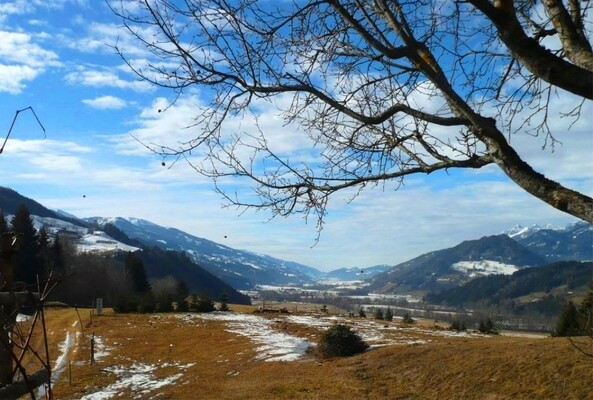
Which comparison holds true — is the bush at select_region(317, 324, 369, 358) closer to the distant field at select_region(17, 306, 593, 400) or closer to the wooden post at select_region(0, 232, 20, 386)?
the distant field at select_region(17, 306, 593, 400)

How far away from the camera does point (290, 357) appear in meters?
19.8

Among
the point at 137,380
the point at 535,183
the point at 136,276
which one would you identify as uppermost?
the point at 136,276

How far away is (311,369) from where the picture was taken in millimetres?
16766

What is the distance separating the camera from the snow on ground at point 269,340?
805 inches

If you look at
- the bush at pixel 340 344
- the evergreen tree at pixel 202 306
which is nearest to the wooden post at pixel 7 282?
the bush at pixel 340 344

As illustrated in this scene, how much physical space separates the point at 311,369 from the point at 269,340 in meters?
8.60

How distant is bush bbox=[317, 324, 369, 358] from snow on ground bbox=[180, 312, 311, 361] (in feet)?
4.53

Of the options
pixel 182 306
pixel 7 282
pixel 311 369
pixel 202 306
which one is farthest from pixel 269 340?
pixel 7 282

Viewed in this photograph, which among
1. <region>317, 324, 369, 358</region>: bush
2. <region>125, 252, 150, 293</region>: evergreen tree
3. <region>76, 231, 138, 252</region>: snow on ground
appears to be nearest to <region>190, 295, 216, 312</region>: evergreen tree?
<region>125, 252, 150, 293</region>: evergreen tree

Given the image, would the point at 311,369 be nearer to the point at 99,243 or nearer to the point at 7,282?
the point at 7,282

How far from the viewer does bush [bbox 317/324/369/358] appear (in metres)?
18.7

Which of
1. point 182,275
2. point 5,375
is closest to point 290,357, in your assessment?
point 5,375

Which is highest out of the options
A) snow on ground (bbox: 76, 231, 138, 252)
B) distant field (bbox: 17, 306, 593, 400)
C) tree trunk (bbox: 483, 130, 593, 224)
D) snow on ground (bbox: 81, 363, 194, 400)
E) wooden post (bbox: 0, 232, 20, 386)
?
snow on ground (bbox: 76, 231, 138, 252)


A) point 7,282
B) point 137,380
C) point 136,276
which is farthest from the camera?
point 136,276
